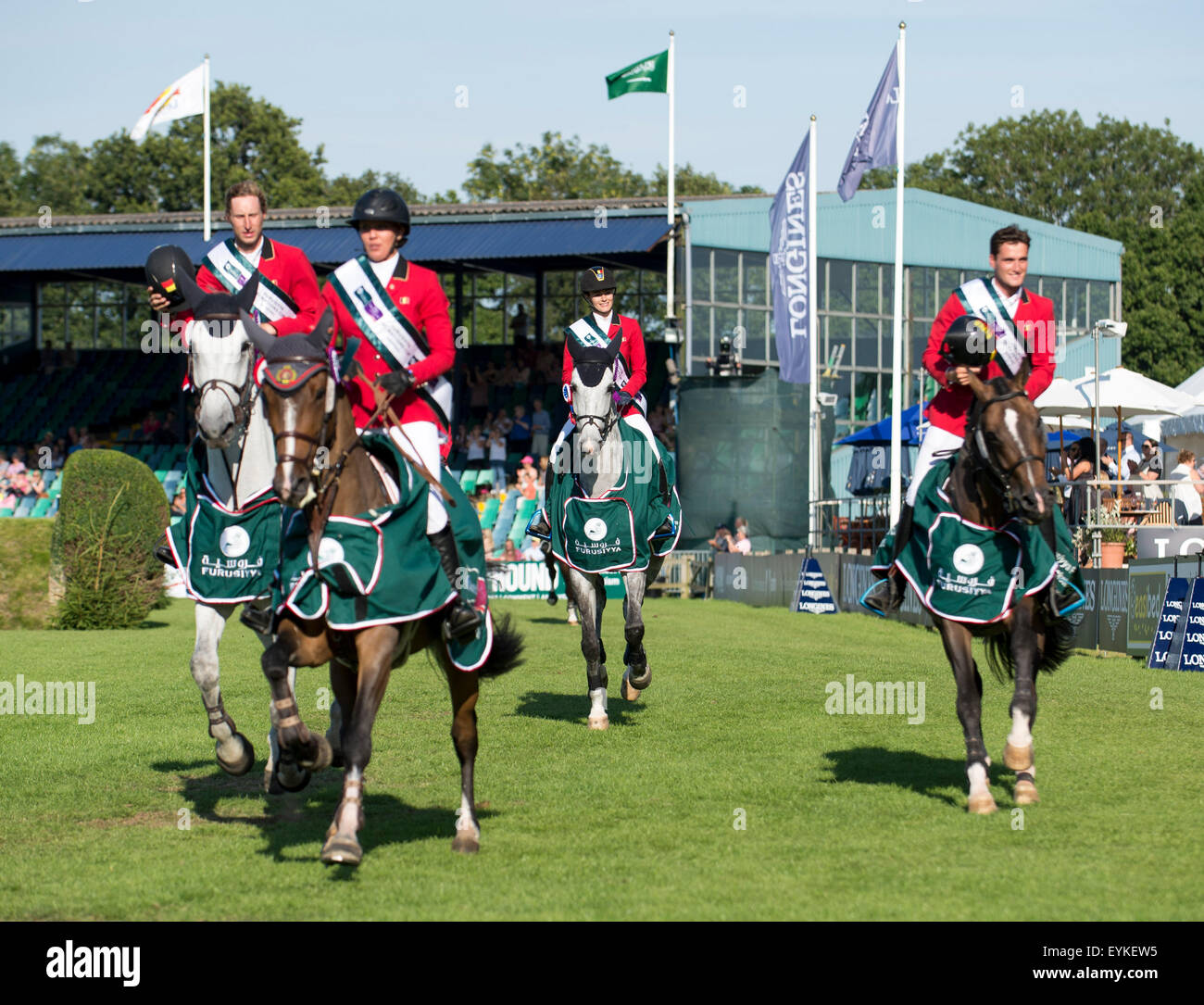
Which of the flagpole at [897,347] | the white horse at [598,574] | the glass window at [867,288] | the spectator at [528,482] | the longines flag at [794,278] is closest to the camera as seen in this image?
the white horse at [598,574]

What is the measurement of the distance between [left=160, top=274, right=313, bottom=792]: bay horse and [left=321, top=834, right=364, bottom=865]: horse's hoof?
90cm

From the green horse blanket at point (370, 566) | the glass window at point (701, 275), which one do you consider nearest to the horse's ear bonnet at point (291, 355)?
A: the green horse blanket at point (370, 566)

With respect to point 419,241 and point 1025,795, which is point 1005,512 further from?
point 419,241

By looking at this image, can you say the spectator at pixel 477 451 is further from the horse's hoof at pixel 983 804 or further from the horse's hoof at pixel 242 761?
the horse's hoof at pixel 983 804

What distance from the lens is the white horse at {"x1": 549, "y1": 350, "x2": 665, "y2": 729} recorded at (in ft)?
36.9

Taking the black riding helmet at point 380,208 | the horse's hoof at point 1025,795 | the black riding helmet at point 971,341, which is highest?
the black riding helmet at point 380,208

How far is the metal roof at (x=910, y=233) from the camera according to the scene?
38.2m

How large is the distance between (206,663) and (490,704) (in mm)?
4692

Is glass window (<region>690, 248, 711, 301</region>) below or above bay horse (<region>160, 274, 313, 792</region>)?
above

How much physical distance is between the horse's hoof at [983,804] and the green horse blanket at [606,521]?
4.58m

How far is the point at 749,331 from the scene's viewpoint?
38.6m

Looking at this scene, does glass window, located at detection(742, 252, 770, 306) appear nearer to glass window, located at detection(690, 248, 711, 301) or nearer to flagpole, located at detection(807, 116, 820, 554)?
glass window, located at detection(690, 248, 711, 301)

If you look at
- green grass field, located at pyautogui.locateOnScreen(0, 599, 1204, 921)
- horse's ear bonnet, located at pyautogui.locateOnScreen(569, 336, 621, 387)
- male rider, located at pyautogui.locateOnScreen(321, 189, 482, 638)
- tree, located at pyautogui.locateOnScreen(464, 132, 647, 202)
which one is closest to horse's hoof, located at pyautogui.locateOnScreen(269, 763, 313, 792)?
green grass field, located at pyautogui.locateOnScreen(0, 599, 1204, 921)
